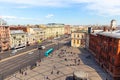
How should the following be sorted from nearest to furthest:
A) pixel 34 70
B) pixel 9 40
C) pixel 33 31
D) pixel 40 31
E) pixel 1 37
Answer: pixel 34 70 < pixel 1 37 < pixel 9 40 < pixel 33 31 < pixel 40 31

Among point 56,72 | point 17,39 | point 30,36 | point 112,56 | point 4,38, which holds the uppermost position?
point 4,38

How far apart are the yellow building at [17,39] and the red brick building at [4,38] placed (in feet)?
16.4

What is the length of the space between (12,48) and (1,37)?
47.6ft

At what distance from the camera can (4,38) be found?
323 feet

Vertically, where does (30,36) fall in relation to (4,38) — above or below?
below

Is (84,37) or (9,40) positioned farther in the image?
(84,37)

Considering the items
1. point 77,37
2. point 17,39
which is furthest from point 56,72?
point 17,39

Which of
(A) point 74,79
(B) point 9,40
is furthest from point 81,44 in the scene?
(A) point 74,79

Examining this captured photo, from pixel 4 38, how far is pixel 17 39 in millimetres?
14459

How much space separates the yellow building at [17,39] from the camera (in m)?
108

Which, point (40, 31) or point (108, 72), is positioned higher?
point (40, 31)

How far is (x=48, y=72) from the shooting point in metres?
55.3

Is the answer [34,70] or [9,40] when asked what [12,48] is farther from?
[34,70]

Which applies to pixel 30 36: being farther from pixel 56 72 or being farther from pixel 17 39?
pixel 56 72
